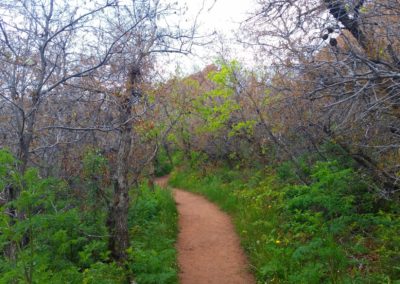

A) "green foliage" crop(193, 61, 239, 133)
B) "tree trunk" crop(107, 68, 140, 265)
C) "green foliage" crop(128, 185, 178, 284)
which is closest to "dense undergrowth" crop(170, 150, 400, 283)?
"green foliage" crop(128, 185, 178, 284)

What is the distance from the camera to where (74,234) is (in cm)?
686

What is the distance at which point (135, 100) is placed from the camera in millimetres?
7160

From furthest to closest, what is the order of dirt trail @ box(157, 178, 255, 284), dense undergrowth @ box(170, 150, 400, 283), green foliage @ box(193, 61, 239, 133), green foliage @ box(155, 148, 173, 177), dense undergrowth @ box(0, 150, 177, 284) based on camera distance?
green foliage @ box(155, 148, 173, 177)
green foliage @ box(193, 61, 239, 133)
dirt trail @ box(157, 178, 255, 284)
dense undergrowth @ box(170, 150, 400, 283)
dense undergrowth @ box(0, 150, 177, 284)

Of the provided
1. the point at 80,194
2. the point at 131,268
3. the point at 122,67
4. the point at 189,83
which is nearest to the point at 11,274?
the point at 131,268

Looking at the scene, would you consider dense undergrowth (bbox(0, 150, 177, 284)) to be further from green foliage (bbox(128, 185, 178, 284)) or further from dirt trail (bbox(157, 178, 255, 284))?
dirt trail (bbox(157, 178, 255, 284))

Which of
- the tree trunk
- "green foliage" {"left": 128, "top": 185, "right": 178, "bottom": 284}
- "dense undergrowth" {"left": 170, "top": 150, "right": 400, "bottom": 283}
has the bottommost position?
"dense undergrowth" {"left": 170, "top": 150, "right": 400, "bottom": 283}

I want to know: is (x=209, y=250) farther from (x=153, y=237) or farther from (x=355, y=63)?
(x=355, y=63)

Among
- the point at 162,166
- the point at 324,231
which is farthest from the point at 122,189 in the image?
the point at 162,166

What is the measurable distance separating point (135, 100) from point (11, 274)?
4000mm

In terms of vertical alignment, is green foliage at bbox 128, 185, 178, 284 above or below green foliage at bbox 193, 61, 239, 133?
below

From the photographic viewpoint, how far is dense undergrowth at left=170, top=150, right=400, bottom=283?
18.0 feet

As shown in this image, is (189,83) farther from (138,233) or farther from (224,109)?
(138,233)

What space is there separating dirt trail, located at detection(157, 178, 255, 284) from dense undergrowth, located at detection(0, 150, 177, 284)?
37cm

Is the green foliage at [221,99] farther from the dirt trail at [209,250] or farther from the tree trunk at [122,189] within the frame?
the tree trunk at [122,189]
